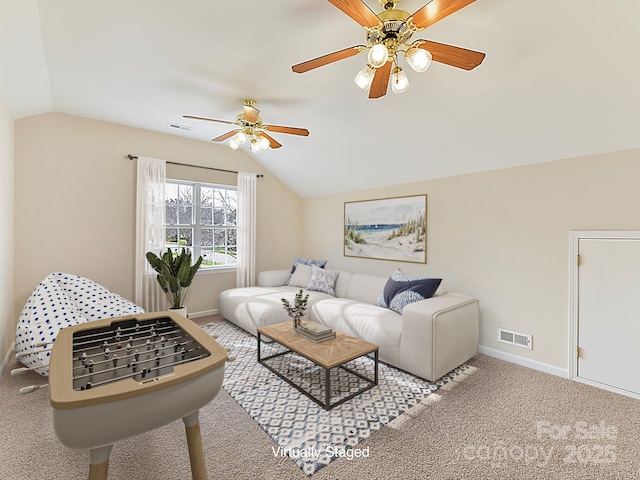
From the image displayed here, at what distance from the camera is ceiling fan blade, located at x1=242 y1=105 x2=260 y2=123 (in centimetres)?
273

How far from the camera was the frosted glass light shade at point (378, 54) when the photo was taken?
1413 mm

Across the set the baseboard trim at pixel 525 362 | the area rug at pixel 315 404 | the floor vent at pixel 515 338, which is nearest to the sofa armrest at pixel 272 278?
the area rug at pixel 315 404


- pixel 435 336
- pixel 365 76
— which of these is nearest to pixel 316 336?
pixel 435 336

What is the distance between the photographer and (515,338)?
112 inches

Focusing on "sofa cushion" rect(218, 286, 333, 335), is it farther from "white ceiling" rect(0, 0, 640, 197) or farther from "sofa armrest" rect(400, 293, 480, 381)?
"white ceiling" rect(0, 0, 640, 197)

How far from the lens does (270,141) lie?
302cm

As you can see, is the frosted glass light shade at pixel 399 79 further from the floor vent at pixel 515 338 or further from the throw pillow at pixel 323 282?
the throw pillow at pixel 323 282

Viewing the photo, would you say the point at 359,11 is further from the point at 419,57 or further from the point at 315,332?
the point at 315,332

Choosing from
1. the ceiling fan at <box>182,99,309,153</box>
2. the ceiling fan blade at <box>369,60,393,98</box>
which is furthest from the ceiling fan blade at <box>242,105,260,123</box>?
the ceiling fan blade at <box>369,60,393,98</box>

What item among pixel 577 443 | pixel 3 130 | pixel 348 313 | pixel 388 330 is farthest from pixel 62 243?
pixel 577 443

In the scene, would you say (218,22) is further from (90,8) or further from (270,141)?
(270,141)

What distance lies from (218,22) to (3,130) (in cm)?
233

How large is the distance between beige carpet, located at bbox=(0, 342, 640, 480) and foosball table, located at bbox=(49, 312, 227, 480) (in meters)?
0.47

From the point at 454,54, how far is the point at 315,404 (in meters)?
2.42
